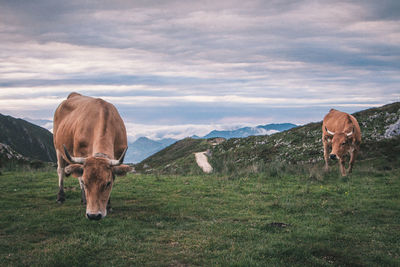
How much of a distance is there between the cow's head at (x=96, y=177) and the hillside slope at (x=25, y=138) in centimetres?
17102

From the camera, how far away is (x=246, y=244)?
24.8 ft

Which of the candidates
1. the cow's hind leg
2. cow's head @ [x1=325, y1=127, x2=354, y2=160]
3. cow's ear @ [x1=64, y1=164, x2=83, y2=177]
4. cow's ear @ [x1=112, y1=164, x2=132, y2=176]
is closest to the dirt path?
cow's head @ [x1=325, y1=127, x2=354, y2=160]

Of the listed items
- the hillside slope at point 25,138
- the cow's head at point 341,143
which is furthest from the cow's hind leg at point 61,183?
the hillside slope at point 25,138

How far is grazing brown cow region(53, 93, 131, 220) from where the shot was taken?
7.94 meters

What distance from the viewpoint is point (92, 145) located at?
9922mm

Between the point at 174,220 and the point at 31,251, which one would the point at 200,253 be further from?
the point at 31,251

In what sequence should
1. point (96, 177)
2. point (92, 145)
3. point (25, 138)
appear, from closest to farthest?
point (96, 177)
point (92, 145)
point (25, 138)

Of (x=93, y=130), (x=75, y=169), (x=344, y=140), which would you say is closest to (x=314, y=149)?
(x=344, y=140)

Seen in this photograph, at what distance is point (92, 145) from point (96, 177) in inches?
87.4

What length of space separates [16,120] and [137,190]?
206680 mm

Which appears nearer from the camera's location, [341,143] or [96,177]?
[96,177]

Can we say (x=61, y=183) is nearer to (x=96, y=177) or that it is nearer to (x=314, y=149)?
(x=96, y=177)

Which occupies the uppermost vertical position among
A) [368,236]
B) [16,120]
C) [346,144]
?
[16,120]

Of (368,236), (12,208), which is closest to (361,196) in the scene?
(368,236)
